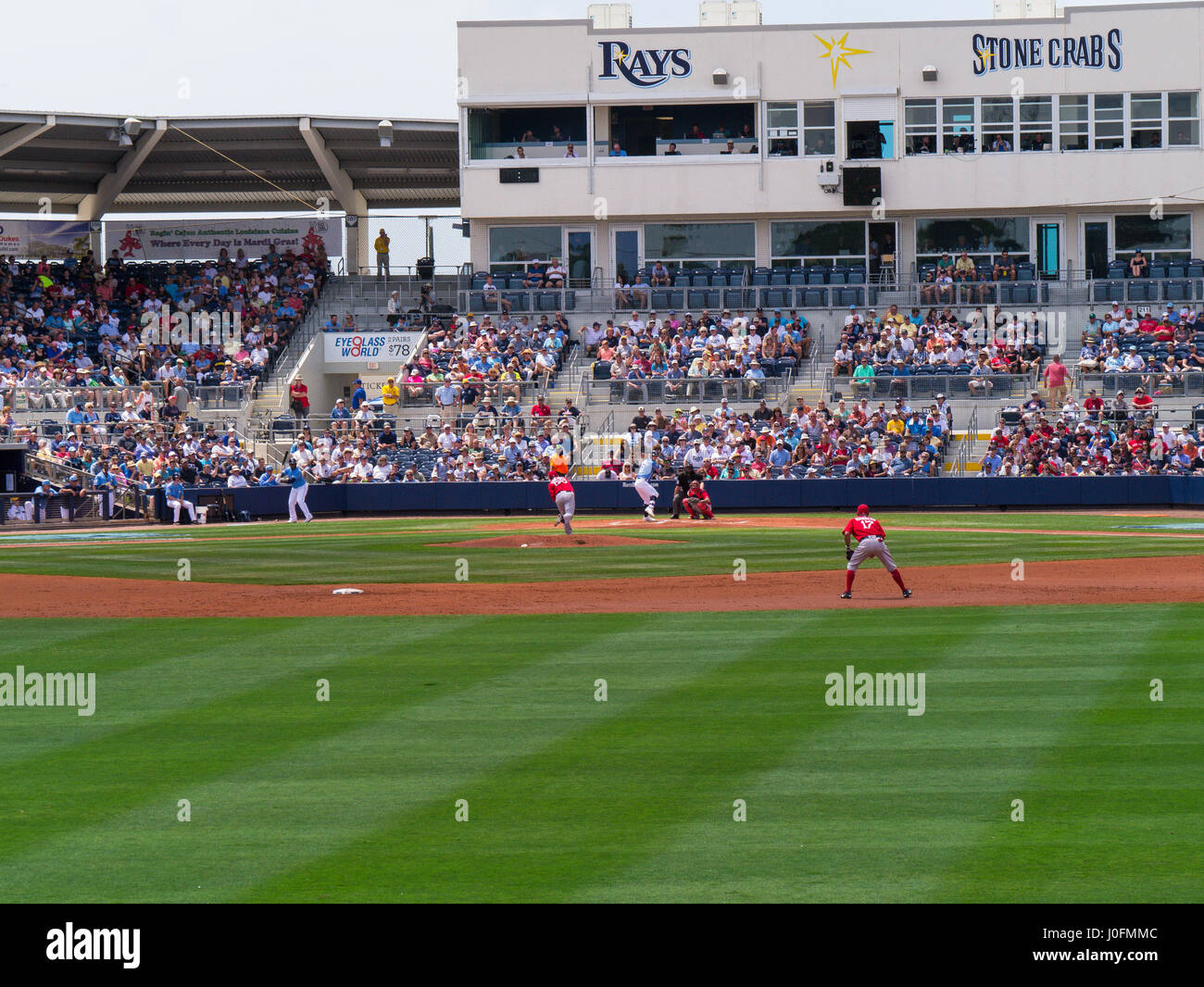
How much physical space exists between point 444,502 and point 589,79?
19621 millimetres

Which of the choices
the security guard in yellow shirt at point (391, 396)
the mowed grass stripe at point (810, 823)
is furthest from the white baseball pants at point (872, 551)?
the security guard in yellow shirt at point (391, 396)

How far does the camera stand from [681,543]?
97.4 feet

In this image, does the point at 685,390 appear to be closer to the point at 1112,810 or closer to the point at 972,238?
the point at 972,238

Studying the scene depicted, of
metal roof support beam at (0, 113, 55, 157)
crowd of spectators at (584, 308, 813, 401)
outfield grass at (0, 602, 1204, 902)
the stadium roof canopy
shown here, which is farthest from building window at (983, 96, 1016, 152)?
outfield grass at (0, 602, 1204, 902)

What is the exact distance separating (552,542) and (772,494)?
Answer: 12741 mm

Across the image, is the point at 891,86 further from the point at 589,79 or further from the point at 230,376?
the point at 230,376

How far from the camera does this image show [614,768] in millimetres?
11367

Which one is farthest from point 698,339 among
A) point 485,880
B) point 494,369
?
point 485,880

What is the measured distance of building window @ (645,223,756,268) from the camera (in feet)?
181

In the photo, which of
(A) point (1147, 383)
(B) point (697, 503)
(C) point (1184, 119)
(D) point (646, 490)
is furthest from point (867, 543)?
(C) point (1184, 119)

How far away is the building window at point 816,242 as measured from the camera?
180ft

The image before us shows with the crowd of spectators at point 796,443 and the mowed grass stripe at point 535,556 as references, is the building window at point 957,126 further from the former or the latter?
the mowed grass stripe at point 535,556

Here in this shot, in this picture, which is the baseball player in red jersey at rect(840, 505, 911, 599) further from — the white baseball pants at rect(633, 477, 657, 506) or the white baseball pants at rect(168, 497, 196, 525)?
the white baseball pants at rect(168, 497, 196, 525)
